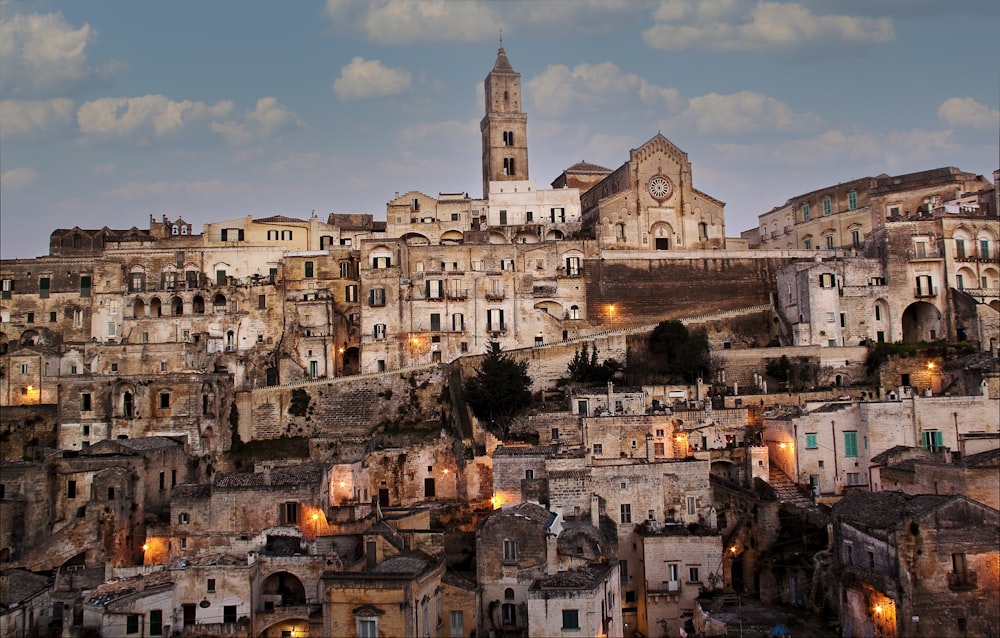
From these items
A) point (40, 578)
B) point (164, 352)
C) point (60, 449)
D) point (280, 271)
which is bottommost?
point (40, 578)

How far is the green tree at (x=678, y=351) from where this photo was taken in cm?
4931

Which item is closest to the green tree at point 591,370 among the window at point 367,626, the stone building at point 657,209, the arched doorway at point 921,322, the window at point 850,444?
the stone building at point 657,209

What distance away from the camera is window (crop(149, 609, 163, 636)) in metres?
31.4

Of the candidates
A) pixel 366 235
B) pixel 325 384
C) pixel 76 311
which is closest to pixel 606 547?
pixel 325 384

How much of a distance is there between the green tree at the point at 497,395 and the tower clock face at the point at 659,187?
70.8 feet

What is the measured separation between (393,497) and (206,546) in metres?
8.72

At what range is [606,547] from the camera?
3159 centimetres

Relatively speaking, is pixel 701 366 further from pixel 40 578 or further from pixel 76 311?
pixel 76 311

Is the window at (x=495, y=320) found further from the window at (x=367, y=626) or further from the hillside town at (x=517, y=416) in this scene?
the window at (x=367, y=626)

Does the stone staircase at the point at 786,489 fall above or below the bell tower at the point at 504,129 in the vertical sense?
below

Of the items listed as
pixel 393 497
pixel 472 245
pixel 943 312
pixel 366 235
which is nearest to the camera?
pixel 393 497

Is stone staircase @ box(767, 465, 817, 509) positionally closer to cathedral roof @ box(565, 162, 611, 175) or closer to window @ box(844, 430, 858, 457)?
window @ box(844, 430, 858, 457)

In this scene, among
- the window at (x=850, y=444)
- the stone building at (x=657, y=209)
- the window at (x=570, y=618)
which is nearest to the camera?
the window at (x=570, y=618)

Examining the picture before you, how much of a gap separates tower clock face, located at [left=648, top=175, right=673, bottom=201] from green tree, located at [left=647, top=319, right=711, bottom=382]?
12641 millimetres
